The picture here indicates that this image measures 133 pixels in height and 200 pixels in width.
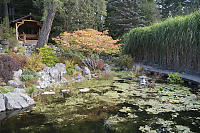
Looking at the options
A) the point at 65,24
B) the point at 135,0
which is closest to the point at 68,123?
the point at 65,24

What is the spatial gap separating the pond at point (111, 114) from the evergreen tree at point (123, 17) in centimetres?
1119

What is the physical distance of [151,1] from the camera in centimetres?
1875

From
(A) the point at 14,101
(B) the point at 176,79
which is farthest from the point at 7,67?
(B) the point at 176,79

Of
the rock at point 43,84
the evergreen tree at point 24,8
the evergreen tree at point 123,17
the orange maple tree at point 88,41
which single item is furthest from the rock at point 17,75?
the evergreen tree at point 24,8

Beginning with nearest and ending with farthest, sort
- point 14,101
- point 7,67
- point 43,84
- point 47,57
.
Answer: point 14,101 < point 7,67 < point 43,84 < point 47,57

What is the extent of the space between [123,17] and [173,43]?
32.1 ft

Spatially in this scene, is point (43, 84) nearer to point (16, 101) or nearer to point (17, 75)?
point (17, 75)

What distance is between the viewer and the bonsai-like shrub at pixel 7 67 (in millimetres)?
5306

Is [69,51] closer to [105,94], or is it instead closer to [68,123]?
[105,94]

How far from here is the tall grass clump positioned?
582 centimetres

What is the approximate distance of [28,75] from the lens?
5641mm

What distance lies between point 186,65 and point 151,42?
7.05ft

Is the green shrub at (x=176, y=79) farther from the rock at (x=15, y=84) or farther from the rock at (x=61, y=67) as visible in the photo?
the rock at (x=15, y=84)

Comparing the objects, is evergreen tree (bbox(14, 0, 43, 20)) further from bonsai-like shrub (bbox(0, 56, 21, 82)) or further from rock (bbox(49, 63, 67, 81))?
bonsai-like shrub (bbox(0, 56, 21, 82))
